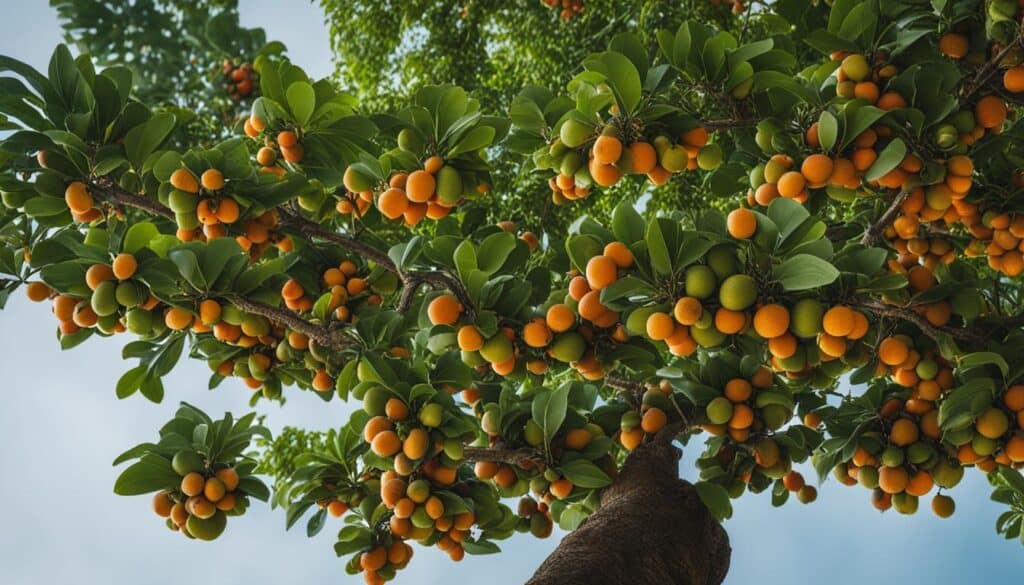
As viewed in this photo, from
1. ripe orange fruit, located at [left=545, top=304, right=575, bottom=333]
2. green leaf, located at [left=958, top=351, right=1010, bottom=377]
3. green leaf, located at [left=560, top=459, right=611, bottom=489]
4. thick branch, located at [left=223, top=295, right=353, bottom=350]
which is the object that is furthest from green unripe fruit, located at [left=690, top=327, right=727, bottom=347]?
thick branch, located at [left=223, top=295, right=353, bottom=350]

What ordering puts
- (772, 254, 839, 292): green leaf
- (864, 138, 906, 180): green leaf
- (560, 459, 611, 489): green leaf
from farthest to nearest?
(560, 459, 611, 489): green leaf, (864, 138, 906, 180): green leaf, (772, 254, 839, 292): green leaf

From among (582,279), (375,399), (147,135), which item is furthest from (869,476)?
(147,135)

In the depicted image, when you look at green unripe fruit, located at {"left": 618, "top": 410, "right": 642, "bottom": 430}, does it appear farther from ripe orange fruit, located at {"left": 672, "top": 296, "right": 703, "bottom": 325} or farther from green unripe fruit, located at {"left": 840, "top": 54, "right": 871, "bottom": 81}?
green unripe fruit, located at {"left": 840, "top": 54, "right": 871, "bottom": 81}

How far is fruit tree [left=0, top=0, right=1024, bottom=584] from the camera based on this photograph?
1.82 m

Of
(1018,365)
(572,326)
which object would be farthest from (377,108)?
(1018,365)

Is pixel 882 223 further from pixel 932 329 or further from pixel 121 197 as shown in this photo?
pixel 121 197

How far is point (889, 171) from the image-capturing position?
1826 mm

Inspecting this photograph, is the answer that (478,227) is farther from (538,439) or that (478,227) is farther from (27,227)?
(27,227)

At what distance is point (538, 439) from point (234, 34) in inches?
165

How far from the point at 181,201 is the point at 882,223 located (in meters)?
1.75

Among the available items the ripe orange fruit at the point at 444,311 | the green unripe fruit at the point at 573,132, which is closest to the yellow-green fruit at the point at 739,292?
the green unripe fruit at the point at 573,132

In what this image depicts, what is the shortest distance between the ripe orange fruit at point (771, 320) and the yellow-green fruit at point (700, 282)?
4.2 inches

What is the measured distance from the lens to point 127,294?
1803mm

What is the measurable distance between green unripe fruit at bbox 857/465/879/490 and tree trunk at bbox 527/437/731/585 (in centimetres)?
41
